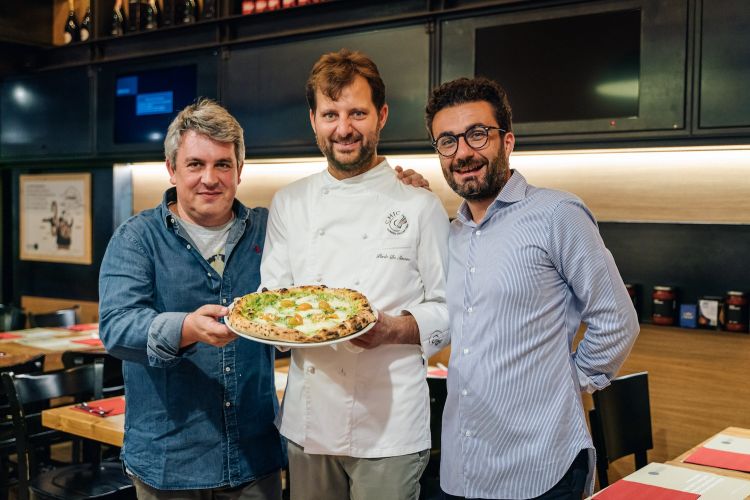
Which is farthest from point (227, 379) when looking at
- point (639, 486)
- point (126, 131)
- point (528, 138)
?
point (126, 131)

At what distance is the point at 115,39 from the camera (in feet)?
17.5

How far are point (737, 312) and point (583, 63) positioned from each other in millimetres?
1340

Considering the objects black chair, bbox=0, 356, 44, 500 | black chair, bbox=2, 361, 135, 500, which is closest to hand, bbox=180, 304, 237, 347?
black chair, bbox=2, 361, 135, 500

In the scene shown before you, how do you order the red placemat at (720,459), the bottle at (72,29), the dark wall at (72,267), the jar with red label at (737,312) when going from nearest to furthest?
1. the red placemat at (720,459)
2. the jar with red label at (737,312)
3. the bottle at (72,29)
4. the dark wall at (72,267)

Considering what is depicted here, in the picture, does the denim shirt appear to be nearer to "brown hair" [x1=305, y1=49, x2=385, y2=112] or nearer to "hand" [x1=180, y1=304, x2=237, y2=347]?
"hand" [x1=180, y1=304, x2=237, y2=347]

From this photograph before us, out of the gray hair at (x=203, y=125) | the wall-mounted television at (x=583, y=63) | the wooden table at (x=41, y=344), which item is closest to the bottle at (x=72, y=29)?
the wooden table at (x=41, y=344)

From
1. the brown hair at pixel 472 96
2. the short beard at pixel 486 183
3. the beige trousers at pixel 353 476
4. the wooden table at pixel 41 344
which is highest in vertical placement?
the brown hair at pixel 472 96

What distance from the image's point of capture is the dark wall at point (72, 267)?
596 cm

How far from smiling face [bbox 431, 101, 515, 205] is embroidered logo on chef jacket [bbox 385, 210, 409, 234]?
0.51 ft

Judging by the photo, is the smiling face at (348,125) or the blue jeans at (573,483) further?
the smiling face at (348,125)

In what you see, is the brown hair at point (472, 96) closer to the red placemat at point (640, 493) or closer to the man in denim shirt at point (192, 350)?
the man in denim shirt at point (192, 350)

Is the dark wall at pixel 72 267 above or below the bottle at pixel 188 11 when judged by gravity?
below

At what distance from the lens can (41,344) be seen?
436cm

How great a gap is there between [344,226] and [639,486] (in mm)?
1032
